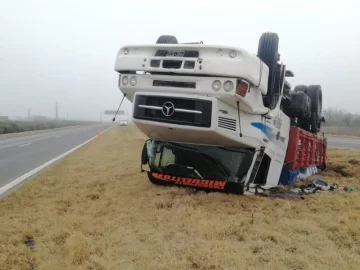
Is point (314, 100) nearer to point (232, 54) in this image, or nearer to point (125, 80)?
point (232, 54)

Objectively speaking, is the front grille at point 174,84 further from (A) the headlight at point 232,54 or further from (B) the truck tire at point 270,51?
(B) the truck tire at point 270,51

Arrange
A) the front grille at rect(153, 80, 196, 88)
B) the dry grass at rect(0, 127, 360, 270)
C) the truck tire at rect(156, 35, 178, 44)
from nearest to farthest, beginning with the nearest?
1. the dry grass at rect(0, 127, 360, 270)
2. the front grille at rect(153, 80, 196, 88)
3. the truck tire at rect(156, 35, 178, 44)

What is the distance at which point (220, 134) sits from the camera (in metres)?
5.20

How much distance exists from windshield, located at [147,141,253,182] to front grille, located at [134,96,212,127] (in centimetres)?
76

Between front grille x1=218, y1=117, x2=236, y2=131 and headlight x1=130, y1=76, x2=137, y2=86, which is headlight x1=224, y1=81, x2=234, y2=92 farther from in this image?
headlight x1=130, y1=76, x2=137, y2=86

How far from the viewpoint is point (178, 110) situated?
5.17 meters

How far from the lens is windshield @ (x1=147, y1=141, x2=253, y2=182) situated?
5.80 meters

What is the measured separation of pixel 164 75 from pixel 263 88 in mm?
1437

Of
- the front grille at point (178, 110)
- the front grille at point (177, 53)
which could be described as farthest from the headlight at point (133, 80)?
the front grille at point (177, 53)

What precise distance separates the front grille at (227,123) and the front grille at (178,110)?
21 centimetres

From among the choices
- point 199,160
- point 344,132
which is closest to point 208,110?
point 199,160

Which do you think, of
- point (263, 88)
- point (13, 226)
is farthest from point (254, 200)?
point (13, 226)

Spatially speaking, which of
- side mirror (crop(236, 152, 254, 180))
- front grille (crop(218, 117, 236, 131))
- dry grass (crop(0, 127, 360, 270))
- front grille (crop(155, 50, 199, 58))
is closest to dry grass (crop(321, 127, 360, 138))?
side mirror (crop(236, 152, 254, 180))

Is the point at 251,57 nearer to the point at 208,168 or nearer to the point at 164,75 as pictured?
the point at 164,75
